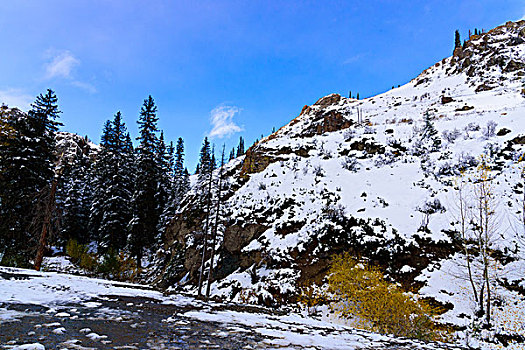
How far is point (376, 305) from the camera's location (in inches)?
444

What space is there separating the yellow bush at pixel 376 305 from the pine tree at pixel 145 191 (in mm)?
22288

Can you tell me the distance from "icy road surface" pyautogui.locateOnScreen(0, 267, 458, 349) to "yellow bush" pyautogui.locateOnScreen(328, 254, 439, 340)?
19.4ft

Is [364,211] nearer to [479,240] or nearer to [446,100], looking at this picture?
[479,240]

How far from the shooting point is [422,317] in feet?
35.0

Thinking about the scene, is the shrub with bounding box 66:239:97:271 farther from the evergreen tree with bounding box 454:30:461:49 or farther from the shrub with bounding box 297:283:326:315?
the evergreen tree with bounding box 454:30:461:49

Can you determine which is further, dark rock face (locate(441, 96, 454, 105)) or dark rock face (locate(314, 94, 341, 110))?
dark rock face (locate(314, 94, 341, 110))

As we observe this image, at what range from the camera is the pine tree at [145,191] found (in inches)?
1132

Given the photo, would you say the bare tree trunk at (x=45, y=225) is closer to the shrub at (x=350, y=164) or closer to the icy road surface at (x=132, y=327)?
the icy road surface at (x=132, y=327)

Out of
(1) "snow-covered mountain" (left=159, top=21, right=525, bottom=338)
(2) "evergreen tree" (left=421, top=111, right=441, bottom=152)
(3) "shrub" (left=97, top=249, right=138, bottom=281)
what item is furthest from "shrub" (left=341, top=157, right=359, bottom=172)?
(3) "shrub" (left=97, top=249, right=138, bottom=281)

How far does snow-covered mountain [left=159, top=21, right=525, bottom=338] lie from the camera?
14758mm

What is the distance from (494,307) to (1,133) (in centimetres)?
2974

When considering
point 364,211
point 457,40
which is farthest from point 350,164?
point 457,40

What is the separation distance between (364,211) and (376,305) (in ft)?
28.3

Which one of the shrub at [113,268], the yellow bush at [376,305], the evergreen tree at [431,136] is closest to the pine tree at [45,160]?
the shrub at [113,268]
